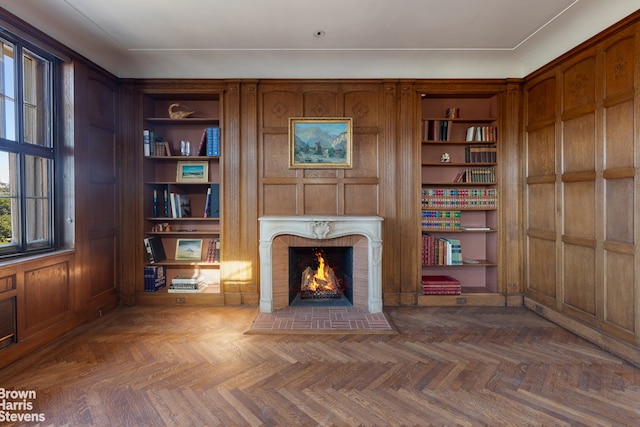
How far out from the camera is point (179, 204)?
4.10 m

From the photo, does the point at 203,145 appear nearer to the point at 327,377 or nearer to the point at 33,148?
the point at 33,148

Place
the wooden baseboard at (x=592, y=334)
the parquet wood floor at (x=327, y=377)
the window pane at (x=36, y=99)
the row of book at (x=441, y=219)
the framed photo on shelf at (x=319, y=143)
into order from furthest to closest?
the row of book at (x=441, y=219) → the framed photo on shelf at (x=319, y=143) → the window pane at (x=36, y=99) → the wooden baseboard at (x=592, y=334) → the parquet wood floor at (x=327, y=377)

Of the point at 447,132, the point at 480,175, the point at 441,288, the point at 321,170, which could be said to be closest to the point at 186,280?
the point at 321,170

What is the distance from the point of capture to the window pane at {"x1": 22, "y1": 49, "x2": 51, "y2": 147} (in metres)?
2.95

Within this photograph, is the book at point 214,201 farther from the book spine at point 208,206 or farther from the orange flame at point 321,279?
the orange flame at point 321,279

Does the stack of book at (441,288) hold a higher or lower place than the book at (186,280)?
lower

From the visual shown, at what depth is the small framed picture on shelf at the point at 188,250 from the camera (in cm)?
418

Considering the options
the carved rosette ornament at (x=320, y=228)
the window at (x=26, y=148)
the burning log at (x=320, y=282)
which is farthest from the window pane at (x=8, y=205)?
the burning log at (x=320, y=282)

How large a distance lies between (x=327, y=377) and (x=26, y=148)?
342 centimetres

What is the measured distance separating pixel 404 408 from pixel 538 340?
1859 millimetres

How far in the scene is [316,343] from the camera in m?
2.97

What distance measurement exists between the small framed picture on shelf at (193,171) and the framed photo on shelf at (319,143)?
117cm

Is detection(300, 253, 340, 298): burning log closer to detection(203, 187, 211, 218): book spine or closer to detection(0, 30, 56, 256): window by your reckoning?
detection(203, 187, 211, 218): book spine

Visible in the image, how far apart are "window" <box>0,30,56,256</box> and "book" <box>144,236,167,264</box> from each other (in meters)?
0.97
